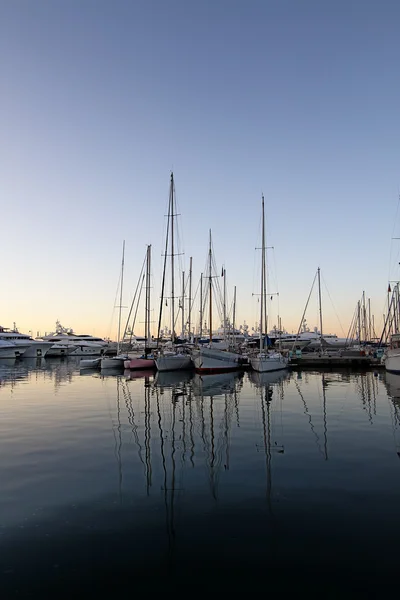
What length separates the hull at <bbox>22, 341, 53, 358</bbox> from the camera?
97.9 metres

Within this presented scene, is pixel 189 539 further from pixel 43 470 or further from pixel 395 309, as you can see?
pixel 395 309

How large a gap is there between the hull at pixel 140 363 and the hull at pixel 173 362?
620cm

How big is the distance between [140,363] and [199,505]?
1773 inches

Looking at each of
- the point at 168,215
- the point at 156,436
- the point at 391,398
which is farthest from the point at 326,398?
the point at 168,215

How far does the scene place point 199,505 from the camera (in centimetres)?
824

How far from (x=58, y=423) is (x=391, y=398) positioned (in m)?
19.4

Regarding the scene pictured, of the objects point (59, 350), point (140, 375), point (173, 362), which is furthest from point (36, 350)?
point (140, 375)

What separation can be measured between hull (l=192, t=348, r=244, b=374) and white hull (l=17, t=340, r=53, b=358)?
217 feet

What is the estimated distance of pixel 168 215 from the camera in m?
47.9

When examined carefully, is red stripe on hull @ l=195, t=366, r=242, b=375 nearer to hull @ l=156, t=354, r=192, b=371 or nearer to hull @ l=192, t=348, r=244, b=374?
hull @ l=192, t=348, r=244, b=374

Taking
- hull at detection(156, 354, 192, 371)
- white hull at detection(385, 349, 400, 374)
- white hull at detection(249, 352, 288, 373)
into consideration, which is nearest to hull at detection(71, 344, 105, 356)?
hull at detection(156, 354, 192, 371)

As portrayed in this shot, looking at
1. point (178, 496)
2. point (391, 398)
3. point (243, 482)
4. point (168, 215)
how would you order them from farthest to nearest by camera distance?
1. point (168, 215)
2. point (391, 398)
3. point (243, 482)
4. point (178, 496)

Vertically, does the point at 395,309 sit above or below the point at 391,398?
above

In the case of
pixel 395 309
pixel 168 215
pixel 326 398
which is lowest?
pixel 326 398
